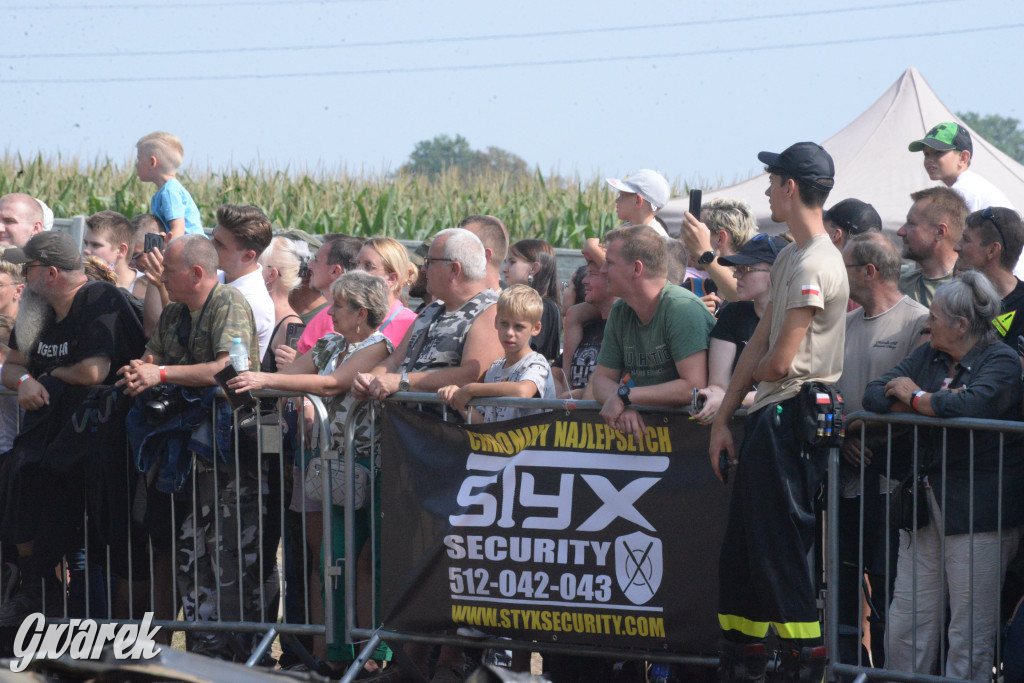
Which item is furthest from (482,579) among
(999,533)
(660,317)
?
(999,533)

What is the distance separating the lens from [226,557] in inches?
228

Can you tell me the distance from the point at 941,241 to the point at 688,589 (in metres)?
2.35

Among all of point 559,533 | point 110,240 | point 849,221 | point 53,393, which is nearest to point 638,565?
point 559,533

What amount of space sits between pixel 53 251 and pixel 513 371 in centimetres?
260

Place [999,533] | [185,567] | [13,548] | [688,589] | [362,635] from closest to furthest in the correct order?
[999,533]
[688,589]
[362,635]
[185,567]
[13,548]

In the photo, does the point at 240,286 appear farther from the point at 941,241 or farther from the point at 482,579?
the point at 941,241

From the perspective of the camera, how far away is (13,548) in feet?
20.5

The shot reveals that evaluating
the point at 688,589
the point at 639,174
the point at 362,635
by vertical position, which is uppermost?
the point at 639,174

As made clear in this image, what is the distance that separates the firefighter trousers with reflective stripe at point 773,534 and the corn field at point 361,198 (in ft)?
37.3

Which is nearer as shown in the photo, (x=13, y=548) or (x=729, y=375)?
(x=729, y=375)

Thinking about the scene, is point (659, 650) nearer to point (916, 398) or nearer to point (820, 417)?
point (820, 417)

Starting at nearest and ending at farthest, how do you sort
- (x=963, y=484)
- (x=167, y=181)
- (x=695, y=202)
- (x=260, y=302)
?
1. (x=963, y=484)
2. (x=695, y=202)
3. (x=260, y=302)
4. (x=167, y=181)

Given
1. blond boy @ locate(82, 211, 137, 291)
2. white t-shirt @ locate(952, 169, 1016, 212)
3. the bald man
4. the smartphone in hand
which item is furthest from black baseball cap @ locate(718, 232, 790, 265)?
the bald man

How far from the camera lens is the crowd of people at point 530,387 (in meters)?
4.66
